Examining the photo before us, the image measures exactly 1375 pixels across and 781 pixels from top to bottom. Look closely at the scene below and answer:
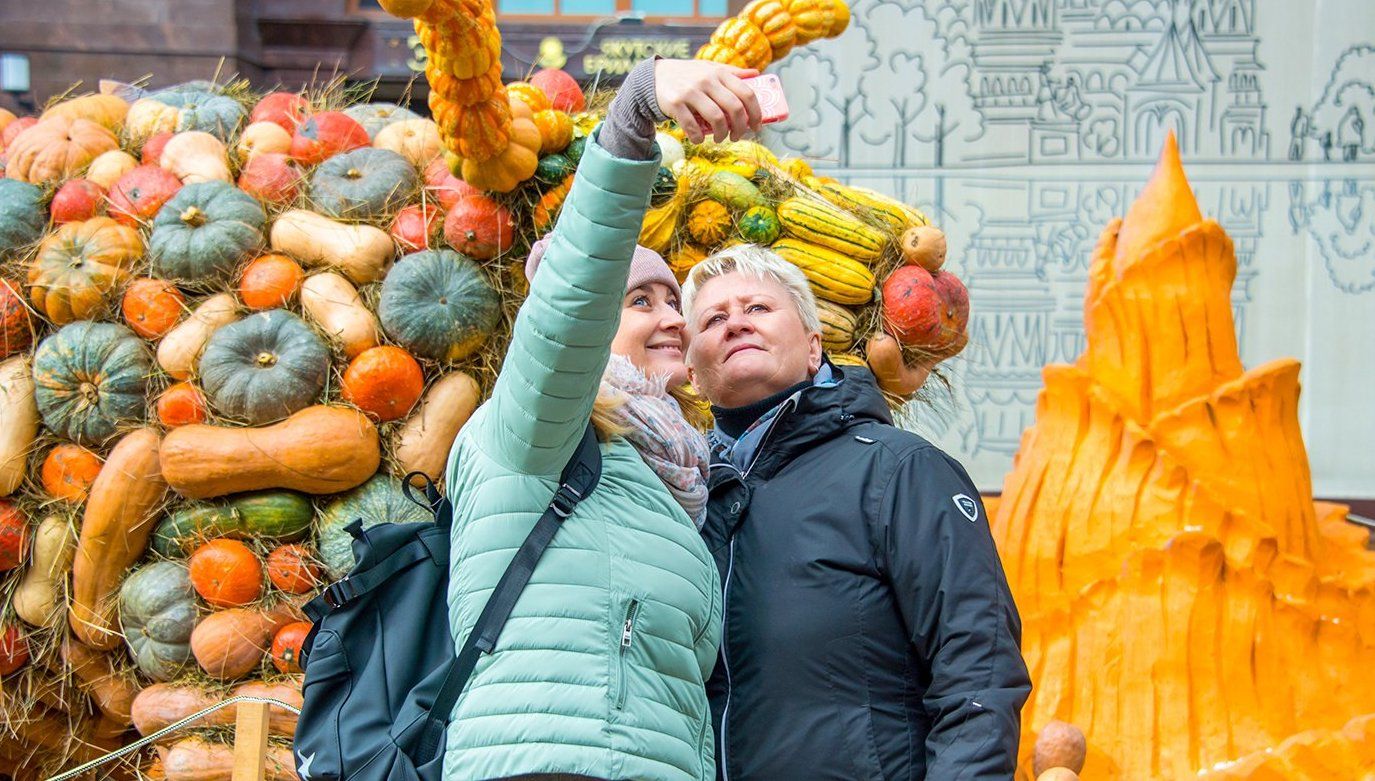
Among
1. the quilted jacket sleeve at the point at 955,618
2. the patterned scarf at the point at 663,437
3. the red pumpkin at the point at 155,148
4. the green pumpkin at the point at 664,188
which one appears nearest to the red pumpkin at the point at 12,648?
the red pumpkin at the point at 155,148

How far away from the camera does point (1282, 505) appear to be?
12.5 feet

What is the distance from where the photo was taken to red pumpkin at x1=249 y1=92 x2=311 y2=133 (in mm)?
4199

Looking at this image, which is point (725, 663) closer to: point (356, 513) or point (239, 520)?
point (356, 513)

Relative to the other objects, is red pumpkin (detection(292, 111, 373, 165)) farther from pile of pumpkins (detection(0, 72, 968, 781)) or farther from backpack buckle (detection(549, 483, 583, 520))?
backpack buckle (detection(549, 483, 583, 520))

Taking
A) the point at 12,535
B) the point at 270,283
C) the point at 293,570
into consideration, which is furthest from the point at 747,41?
the point at 12,535

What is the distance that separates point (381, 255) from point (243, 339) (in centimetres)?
45

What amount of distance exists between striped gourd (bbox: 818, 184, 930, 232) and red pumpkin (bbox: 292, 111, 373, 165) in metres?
1.46

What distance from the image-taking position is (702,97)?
1.72 meters

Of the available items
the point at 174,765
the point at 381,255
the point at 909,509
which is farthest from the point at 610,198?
the point at 174,765

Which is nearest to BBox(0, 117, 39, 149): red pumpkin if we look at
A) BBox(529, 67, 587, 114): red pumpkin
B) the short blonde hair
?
BBox(529, 67, 587, 114): red pumpkin

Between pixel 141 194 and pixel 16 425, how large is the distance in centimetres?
77

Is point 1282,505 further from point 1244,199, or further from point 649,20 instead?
point 649,20

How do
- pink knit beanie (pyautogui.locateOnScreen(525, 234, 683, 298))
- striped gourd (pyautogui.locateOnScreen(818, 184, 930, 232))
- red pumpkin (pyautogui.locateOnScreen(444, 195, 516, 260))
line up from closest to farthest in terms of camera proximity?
pink knit beanie (pyautogui.locateOnScreen(525, 234, 683, 298)) < red pumpkin (pyautogui.locateOnScreen(444, 195, 516, 260)) < striped gourd (pyautogui.locateOnScreen(818, 184, 930, 232))

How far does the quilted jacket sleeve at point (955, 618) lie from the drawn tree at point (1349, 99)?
5911 mm
